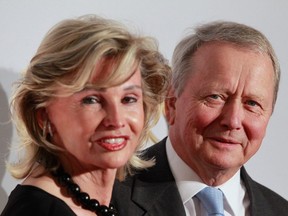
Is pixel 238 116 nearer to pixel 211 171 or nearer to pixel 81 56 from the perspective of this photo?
pixel 211 171

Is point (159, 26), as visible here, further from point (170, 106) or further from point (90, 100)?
point (90, 100)

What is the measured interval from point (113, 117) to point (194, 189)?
0.45 metres

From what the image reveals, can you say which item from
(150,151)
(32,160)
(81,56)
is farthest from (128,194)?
(81,56)

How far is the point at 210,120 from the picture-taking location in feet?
5.25

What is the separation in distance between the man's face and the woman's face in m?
0.32

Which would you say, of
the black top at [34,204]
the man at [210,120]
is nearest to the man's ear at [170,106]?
the man at [210,120]

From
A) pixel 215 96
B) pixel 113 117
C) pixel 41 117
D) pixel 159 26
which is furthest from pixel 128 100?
pixel 159 26

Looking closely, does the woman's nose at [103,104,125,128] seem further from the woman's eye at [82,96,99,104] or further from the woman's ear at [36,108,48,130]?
the woman's ear at [36,108,48,130]

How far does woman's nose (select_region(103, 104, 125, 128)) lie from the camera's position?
1.26 metres

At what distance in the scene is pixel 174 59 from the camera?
5.54 feet

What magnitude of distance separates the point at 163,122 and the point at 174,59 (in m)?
0.24

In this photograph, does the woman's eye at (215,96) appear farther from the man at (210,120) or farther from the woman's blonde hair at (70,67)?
the woman's blonde hair at (70,67)

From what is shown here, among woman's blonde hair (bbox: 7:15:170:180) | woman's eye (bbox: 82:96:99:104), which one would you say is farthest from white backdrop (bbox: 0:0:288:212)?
woman's eye (bbox: 82:96:99:104)

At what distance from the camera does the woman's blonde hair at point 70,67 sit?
4.10ft
